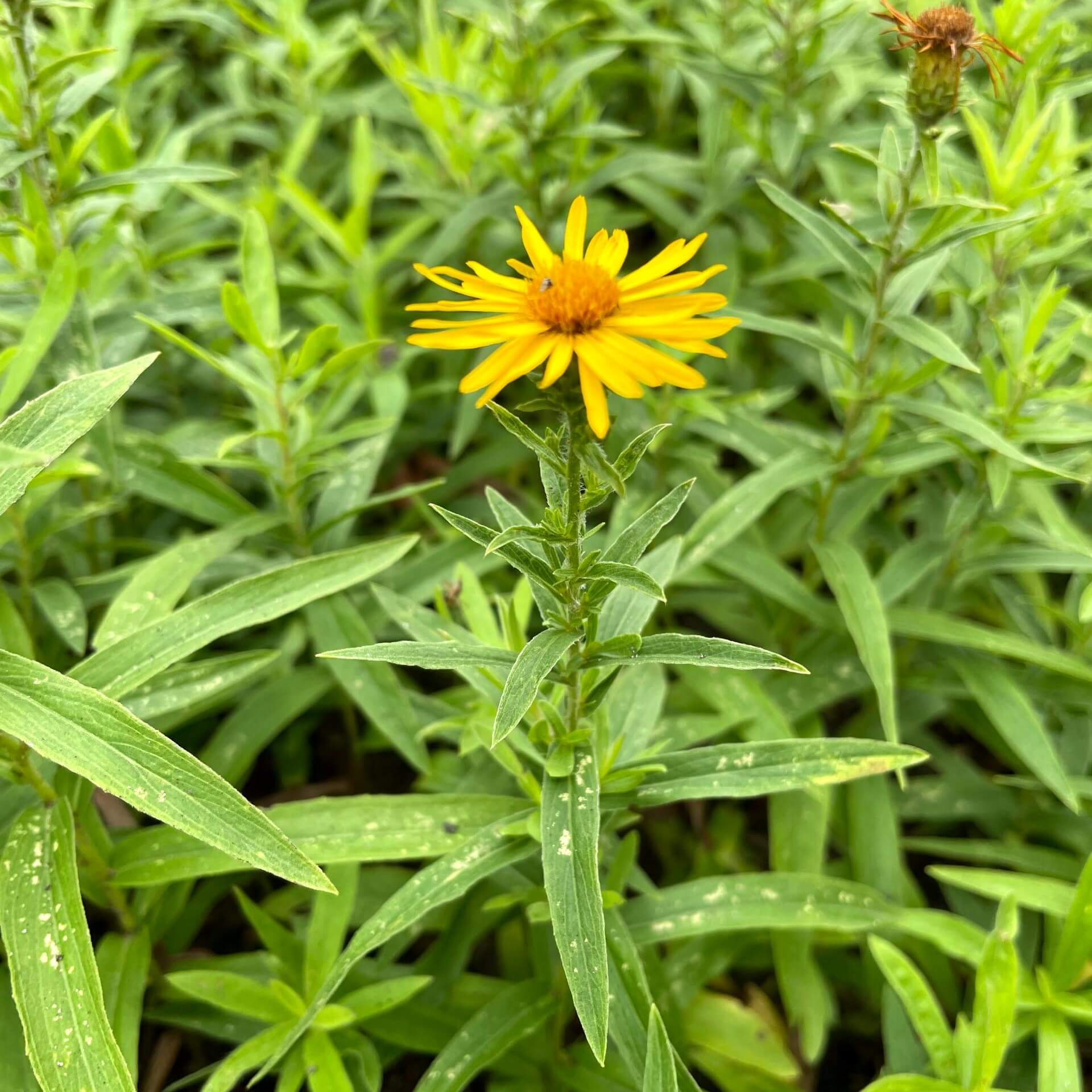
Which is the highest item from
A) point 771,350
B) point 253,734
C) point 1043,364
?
point 1043,364

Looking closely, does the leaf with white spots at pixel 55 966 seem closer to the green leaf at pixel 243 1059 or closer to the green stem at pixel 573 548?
the green leaf at pixel 243 1059

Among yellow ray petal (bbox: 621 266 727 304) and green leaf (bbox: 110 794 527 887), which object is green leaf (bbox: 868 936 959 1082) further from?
yellow ray petal (bbox: 621 266 727 304)

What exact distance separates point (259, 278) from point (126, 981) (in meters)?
1.02

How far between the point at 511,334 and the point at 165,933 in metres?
1.16

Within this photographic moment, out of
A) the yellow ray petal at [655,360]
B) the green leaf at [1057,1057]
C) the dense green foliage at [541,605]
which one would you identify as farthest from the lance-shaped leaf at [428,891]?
the green leaf at [1057,1057]

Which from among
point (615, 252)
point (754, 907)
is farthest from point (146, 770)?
point (754, 907)

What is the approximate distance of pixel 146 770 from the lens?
0.99 meters

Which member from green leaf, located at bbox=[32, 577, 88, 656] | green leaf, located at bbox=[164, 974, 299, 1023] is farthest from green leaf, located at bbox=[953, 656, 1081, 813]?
green leaf, located at bbox=[32, 577, 88, 656]

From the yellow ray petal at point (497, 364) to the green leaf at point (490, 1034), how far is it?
0.90 metres

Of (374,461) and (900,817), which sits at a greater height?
(374,461)

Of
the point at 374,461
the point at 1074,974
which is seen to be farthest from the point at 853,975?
the point at 374,461

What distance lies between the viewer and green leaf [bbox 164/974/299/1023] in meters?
1.26

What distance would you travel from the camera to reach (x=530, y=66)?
1.89 meters

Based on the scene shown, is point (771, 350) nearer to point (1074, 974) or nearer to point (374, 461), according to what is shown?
point (374, 461)
